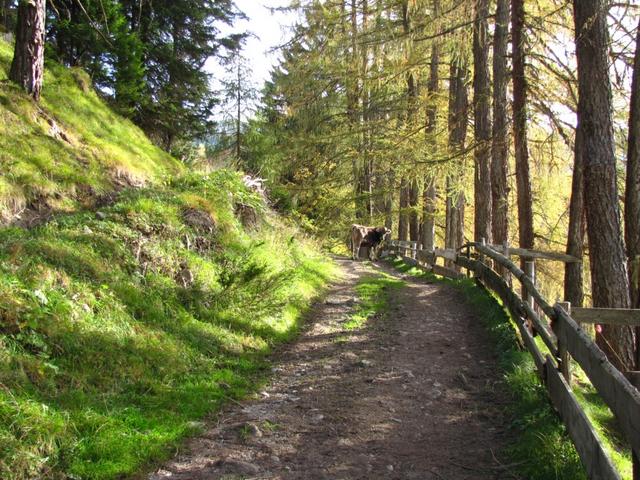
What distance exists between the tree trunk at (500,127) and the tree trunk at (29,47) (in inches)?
383

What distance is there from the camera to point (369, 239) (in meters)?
26.4

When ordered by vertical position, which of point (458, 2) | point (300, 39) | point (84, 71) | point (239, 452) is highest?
point (300, 39)

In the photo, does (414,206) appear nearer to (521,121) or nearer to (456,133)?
(456,133)

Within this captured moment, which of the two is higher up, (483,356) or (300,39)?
(300,39)

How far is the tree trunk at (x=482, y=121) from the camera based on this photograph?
41.9 ft

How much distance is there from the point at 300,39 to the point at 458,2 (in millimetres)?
6384

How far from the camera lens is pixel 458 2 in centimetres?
1184

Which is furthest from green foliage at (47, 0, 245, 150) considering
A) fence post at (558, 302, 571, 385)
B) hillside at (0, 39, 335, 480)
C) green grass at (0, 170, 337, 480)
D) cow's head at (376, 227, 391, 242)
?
fence post at (558, 302, 571, 385)

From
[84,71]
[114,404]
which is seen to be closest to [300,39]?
[84,71]

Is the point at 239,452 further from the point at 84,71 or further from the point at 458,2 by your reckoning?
the point at 84,71

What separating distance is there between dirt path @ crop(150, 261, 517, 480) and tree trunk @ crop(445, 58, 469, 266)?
5985 millimetres

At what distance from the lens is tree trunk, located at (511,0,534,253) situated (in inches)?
436

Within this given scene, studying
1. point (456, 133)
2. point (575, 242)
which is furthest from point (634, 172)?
point (456, 133)

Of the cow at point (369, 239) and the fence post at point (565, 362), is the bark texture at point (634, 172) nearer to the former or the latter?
the fence post at point (565, 362)
